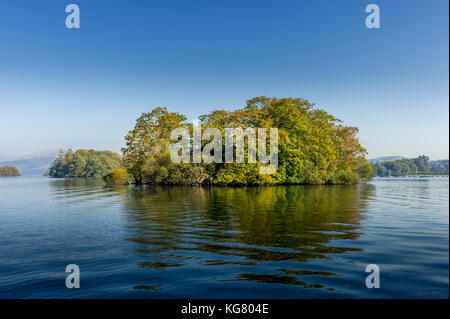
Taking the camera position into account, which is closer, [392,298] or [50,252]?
[392,298]

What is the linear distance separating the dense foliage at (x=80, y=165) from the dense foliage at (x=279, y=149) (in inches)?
3642

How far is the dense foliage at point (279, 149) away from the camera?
55.7 meters

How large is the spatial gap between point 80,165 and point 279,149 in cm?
13452

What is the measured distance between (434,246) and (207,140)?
1871 inches

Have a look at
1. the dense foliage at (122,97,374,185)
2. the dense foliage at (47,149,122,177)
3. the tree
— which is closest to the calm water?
the dense foliage at (122,97,374,185)

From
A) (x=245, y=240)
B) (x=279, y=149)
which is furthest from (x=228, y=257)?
(x=279, y=149)

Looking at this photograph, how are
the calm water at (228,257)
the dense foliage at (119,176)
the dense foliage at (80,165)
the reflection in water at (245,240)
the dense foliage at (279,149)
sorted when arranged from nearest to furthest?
the calm water at (228,257), the reflection in water at (245,240), the dense foliage at (279,149), the dense foliage at (119,176), the dense foliage at (80,165)

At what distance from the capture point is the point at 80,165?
517ft

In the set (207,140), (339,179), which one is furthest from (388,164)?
(207,140)

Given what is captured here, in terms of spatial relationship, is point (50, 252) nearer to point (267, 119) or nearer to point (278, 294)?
point (278, 294)

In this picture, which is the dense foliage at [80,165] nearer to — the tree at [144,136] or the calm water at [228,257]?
the tree at [144,136]

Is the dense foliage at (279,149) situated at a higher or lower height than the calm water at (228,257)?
higher

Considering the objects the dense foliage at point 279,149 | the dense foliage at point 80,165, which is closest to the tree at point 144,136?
the dense foliage at point 279,149
